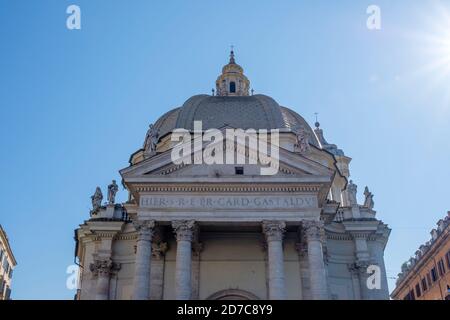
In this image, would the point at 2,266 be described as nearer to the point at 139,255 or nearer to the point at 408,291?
the point at 139,255

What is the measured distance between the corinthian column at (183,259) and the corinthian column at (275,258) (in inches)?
143

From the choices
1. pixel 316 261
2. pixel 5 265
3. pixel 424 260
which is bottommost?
pixel 316 261

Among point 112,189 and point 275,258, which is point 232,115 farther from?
point 275,258

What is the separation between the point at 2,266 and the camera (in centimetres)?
5597

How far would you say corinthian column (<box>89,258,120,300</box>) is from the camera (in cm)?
2809

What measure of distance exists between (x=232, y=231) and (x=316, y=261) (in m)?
5.47

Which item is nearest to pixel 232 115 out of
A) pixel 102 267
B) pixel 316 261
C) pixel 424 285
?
pixel 102 267

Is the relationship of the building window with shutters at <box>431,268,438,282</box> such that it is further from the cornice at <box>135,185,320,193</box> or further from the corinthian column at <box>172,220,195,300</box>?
the corinthian column at <box>172,220,195,300</box>

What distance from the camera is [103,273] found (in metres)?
28.5

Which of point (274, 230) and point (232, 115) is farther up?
point (232, 115)

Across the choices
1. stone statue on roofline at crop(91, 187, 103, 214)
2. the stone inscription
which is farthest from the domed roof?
the stone inscription

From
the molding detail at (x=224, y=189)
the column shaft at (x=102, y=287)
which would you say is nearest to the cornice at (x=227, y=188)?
the molding detail at (x=224, y=189)
